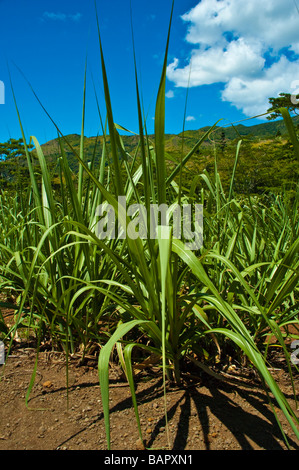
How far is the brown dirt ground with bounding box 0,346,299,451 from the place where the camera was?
0.64m

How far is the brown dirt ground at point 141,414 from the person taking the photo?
644mm

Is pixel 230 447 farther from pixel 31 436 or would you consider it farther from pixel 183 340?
pixel 31 436

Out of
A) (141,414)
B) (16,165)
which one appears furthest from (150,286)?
(16,165)

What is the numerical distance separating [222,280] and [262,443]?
1.47 ft

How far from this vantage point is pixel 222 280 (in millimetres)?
971

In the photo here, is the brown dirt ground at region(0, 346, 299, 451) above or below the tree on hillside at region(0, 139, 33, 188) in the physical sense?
below

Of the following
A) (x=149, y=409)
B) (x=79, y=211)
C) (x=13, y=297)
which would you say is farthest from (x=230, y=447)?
(x=13, y=297)

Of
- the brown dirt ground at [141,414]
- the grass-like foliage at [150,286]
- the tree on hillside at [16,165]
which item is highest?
the tree on hillside at [16,165]

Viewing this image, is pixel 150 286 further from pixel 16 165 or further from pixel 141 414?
Answer: pixel 16 165

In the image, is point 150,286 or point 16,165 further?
point 16,165

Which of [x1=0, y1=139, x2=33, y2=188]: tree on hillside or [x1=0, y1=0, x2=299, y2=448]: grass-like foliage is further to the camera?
[x1=0, y1=139, x2=33, y2=188]: tree on hillside

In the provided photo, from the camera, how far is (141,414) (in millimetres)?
727

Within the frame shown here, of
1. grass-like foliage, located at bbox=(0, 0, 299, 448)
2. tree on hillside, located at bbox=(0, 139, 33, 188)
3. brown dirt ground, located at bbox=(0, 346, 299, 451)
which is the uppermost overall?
tree on hillside, located at bbox=(0, 139, 33, 188)

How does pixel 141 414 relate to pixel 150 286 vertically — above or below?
below
